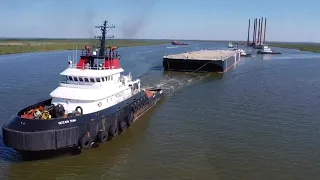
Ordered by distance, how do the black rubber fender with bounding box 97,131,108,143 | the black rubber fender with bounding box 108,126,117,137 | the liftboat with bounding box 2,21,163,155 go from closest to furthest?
the liftboat with bounding box 2,21,163,155, the black rubber fender with bounding box 97,131,108,143, the black rubber fender with bounding box 108,126,117,137

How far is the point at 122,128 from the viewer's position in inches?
719

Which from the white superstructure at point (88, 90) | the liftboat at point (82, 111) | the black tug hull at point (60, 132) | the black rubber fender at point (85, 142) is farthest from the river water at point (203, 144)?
the white superstructure at point (88, 90)

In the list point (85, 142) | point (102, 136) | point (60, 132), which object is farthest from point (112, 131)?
point (60, 132)

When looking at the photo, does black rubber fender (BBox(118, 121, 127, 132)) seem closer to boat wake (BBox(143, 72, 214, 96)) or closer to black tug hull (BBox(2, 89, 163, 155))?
black tug hull (BBox(2, 89, 163, 155))

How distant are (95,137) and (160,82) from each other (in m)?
23.4

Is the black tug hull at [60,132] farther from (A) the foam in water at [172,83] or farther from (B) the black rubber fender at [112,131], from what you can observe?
(A) the foam in water at [172,83]

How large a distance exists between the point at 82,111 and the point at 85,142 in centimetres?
203

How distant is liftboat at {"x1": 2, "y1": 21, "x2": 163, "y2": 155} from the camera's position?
46.1ft

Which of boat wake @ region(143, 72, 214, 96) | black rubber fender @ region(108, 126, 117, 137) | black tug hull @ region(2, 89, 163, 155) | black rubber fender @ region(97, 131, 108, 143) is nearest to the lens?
black tug hull @ region(2, 89, 163, 155)

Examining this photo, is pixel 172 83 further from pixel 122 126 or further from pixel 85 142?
pixel 85 142

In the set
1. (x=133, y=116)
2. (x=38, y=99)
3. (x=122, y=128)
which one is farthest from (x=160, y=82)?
(x=122, y=128)

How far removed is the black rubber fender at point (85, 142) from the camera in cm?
1506

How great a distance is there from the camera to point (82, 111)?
16609mm

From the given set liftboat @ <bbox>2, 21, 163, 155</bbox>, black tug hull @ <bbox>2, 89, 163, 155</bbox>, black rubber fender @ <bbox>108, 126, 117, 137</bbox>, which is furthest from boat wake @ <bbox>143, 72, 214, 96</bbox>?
black tug hull @ <bbox>2, 89, 163, 155</bbox>
